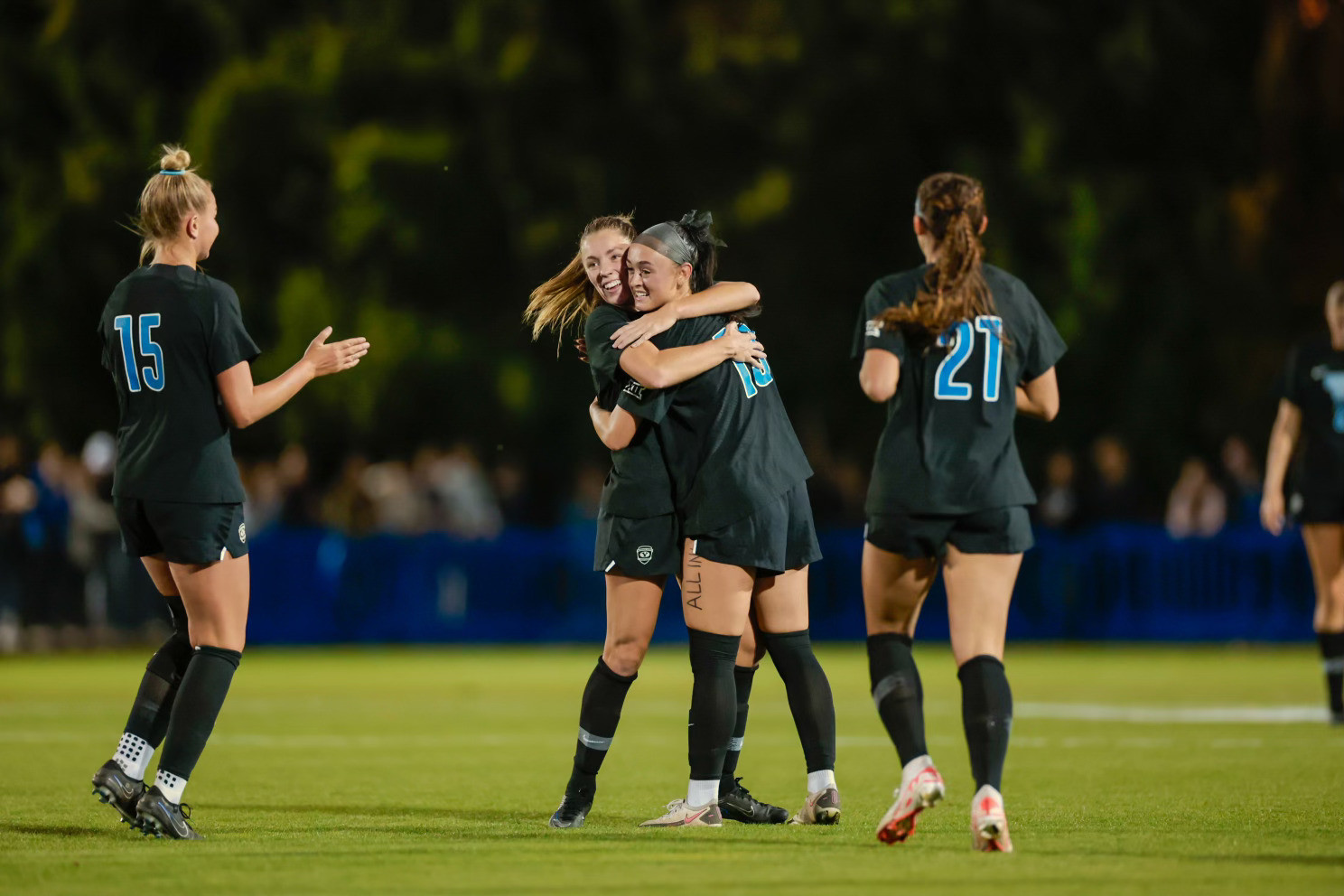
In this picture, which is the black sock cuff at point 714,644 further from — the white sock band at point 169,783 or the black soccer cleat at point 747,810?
the white sock band at point 169,783

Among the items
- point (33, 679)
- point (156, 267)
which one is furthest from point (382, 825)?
point (33, 679)

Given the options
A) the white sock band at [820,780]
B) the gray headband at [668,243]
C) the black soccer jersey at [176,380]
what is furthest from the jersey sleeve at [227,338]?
the white sock band at [820,780]

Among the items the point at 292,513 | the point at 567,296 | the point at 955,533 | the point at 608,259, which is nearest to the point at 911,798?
the point at 955,533

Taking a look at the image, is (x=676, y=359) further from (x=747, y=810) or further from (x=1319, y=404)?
(x=1319, y=404)

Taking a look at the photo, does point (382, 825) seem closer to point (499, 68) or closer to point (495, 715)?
point (495, 715)

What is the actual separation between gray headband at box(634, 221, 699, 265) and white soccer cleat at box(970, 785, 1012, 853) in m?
2.44

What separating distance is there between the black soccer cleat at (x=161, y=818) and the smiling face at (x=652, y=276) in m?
2.64

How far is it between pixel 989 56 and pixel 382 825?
965 inches

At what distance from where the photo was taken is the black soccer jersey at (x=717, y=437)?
778 centimetres

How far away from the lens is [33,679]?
18.0 meters

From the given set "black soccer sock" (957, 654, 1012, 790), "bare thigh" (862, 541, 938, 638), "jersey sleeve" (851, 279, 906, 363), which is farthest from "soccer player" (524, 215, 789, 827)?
"black soccer sock" (957, 654, 1012, 790)

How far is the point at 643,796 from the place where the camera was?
9.16 metres

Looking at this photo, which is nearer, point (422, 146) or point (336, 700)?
point (336, 700)

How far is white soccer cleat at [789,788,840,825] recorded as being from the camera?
794cm
